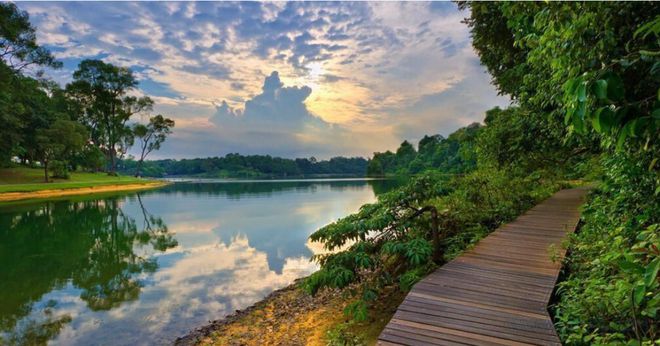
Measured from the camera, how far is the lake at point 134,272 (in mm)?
5227

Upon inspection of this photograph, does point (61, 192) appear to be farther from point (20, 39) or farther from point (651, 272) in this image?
point (651, 272)

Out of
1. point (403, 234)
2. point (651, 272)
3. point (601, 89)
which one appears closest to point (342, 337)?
point (403, 234)

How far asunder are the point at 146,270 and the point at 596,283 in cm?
863

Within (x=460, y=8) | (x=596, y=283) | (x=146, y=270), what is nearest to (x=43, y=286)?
(x=146, y=270)

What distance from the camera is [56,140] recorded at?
30.4 metres

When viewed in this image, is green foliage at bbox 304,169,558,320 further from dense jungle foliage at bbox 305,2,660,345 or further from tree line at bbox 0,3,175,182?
tree line at bbox 0,3,175,182

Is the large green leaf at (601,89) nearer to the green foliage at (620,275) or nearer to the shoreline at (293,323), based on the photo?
the green foliage at (620,275)

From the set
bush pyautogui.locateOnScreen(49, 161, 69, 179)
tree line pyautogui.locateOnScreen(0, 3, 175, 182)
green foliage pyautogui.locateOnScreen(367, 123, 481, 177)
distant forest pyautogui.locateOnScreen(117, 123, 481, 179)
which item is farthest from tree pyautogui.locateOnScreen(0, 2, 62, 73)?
distant forest pyautogui.locateOnScreen(117, 123, 481, 179)

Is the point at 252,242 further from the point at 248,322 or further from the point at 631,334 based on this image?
the point at 631,334

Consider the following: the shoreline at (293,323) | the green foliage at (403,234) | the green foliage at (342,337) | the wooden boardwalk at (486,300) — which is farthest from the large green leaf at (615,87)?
the shoreline at (293,323)

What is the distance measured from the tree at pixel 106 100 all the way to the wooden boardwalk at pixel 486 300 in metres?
47.1

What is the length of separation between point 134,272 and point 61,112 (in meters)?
40.7

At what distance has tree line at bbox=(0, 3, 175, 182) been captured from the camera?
2294 cm

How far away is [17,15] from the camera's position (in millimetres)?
21891
